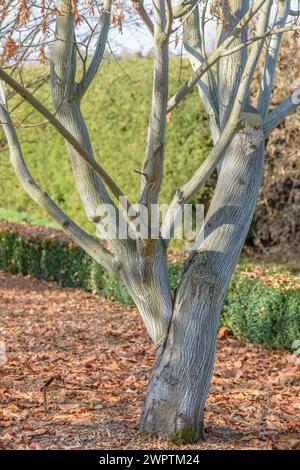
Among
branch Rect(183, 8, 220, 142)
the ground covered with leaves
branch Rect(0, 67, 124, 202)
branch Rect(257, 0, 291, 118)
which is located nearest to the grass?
the ground covered with leaves

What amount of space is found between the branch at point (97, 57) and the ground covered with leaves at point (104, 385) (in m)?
1.67

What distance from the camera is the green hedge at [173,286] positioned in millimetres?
6246

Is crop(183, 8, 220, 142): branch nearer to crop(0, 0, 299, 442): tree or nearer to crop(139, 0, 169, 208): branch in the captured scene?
crop(0, 0, 299, 442): tree

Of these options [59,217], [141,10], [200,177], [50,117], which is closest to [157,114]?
[200,177]

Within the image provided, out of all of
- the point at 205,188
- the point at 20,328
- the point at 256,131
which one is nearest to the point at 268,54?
the point at 256,131

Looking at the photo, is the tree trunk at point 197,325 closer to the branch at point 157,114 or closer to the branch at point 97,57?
the branch at point 157,114

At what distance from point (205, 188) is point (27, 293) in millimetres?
3280

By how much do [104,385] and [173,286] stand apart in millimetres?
2646

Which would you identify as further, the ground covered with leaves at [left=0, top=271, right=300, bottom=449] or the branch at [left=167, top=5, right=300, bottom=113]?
the ground covered with leaves at [left=0, top=271, right=300, bottom=449]

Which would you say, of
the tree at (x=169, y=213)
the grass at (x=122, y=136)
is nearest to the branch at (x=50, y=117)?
the tree at (x=169, y=213)

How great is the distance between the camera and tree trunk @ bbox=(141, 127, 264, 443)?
368cm

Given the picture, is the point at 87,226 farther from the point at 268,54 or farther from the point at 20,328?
the point at 268,54

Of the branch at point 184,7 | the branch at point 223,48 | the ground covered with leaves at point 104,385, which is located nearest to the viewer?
the branch at point 223,48

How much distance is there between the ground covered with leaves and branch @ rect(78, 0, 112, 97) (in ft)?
5.48
